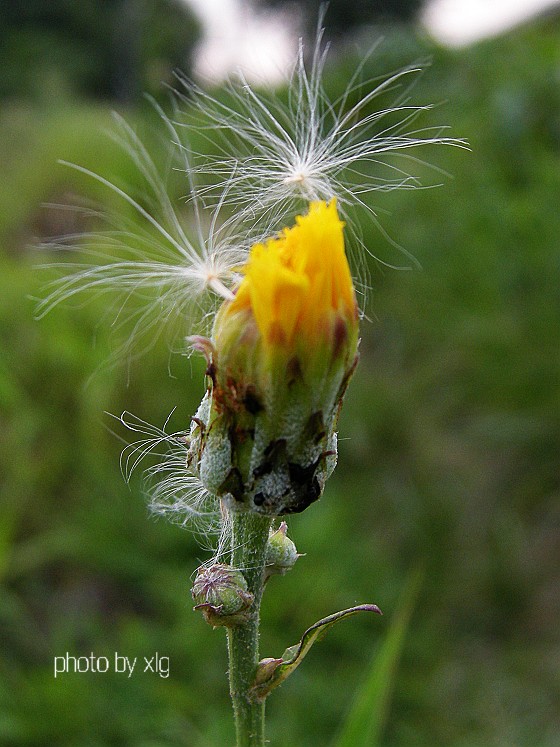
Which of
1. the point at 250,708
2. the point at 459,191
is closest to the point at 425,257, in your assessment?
the point at 459,191

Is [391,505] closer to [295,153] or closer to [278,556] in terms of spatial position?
[295,153]

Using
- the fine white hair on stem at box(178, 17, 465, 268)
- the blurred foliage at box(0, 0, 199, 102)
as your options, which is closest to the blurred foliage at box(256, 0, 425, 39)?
the blurred foliage at box(0, 0, 199, 102)

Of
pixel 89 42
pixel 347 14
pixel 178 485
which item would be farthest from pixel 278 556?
pixel 89 42

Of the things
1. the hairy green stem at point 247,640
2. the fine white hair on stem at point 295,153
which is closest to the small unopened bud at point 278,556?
the hairy green stem at point 247,640

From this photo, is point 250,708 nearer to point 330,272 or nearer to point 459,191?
point 330,272

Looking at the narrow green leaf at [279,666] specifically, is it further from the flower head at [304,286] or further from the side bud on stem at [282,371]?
the flower head at [304,286]

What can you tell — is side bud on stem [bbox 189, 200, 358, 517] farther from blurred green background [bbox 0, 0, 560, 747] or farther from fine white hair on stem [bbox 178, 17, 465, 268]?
blurred green background [bbox 0, 0, 560, 747]
